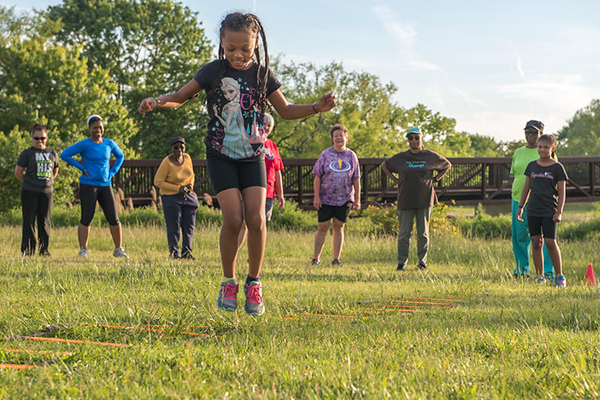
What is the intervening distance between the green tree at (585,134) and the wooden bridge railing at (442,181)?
5341cm

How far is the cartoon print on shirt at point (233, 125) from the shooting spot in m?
4.42

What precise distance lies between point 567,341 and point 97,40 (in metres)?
40.5

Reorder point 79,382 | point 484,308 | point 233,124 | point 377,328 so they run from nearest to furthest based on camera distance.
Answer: point 79,382, point 377,328, point 233,124, point 484,308

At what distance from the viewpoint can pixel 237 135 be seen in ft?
14.5

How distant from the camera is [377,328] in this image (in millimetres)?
3908

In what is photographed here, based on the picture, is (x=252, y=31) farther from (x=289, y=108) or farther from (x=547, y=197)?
(x=547, y=197)

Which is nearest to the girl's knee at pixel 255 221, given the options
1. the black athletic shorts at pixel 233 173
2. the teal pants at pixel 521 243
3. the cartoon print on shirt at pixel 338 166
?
the black athletic shorts at pixel 233 173

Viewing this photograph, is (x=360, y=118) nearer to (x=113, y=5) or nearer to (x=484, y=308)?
(x=113, y=5)

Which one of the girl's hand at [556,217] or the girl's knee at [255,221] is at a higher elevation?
the girl's knee at [255,221]

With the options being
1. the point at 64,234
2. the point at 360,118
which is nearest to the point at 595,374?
the point at 64,234

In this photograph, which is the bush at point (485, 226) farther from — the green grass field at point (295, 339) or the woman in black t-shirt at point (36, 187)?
the green grass field at point (295, 339)

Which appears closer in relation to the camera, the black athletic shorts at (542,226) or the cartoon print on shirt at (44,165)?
the black athletic shorts at (542,226)

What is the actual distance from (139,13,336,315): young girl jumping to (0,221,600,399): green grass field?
1.14ft

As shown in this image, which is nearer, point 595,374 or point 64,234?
point 595,374
